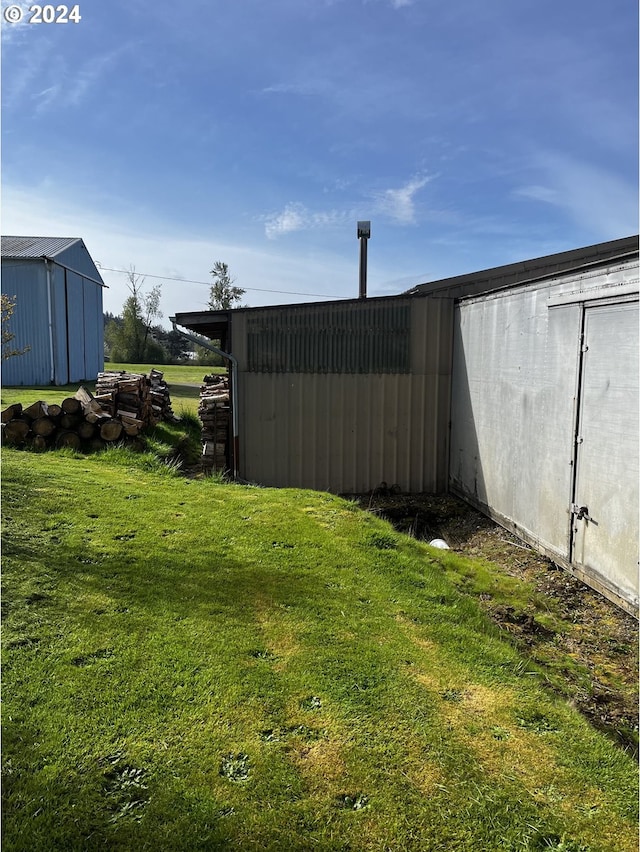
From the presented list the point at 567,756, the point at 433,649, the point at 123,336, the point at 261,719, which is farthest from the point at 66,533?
the point at 123,336

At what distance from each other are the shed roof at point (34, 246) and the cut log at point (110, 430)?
548 inches

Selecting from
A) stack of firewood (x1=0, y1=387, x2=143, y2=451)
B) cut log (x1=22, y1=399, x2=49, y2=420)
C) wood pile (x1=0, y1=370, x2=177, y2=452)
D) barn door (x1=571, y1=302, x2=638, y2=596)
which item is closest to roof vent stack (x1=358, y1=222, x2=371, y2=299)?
wood pile (x1=0, y1=370, x2=177, y2=452)

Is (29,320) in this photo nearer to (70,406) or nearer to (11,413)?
(11,413)

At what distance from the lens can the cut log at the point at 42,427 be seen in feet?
26.6

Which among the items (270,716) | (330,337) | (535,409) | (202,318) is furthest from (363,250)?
(270,716)

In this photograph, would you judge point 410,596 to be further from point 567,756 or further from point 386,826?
point 386,826

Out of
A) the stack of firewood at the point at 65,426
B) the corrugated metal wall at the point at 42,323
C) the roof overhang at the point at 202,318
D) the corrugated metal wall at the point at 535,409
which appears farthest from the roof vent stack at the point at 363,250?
the corrugated metal wall at the point at 42,323

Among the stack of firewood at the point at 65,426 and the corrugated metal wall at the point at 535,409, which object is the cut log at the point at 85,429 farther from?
the corrugated metal wall at the point at 535,409

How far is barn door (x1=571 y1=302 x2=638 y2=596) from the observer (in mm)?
4238

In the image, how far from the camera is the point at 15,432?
7.98 metres

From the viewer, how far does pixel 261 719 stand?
2.51 meters

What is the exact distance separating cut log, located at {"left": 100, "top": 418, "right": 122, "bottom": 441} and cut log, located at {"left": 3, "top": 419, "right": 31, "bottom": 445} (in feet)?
3.44

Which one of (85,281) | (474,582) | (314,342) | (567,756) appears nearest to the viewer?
(567,756)

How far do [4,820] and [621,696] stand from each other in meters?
3.37
